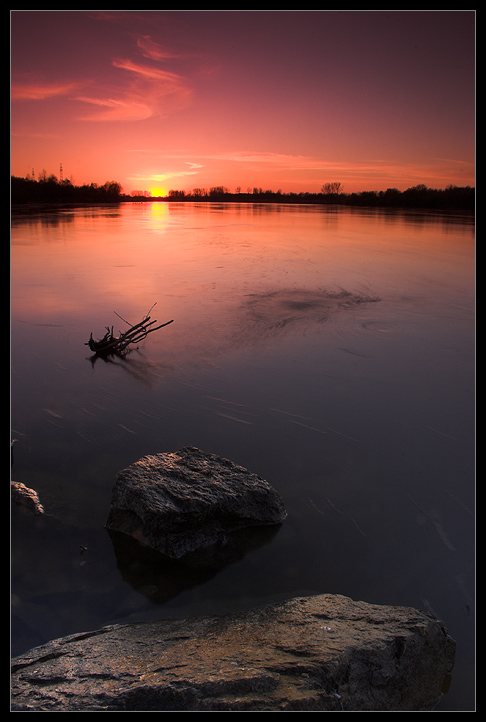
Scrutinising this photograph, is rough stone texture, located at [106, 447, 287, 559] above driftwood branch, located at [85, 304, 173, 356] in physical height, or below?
below

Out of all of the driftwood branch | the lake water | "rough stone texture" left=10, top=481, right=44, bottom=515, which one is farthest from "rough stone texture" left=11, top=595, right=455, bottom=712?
the driftwood branch

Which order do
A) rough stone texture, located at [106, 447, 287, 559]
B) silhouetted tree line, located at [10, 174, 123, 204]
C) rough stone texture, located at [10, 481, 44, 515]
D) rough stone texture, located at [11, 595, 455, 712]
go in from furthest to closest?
1. silhouetted tree line, located at [10, 174, 123, 204]
2. rough stone texture, located at [10, 481, 44, 515]
3. rough stone texture, located at [106, 447, 287, 559]
4. rough stone texture, located at [11, 595, 455, 712]

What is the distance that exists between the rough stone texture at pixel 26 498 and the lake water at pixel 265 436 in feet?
0.26

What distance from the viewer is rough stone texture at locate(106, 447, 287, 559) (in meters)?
4.11

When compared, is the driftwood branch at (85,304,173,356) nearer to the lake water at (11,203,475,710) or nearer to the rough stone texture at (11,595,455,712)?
the lake water at (11,203,475,710)

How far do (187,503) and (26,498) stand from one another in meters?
1.86

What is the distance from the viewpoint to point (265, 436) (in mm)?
6289

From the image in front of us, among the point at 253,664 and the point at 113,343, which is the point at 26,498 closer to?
the point at 253,664

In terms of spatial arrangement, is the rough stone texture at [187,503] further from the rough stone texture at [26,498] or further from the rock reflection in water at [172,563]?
the rough stone texture at [26,498]

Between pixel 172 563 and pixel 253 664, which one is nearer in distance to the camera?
pixel 253 664

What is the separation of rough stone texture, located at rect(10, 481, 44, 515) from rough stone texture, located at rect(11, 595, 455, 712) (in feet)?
5.71

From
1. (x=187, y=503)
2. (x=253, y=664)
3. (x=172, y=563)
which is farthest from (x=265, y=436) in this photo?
(x=253, y=664)

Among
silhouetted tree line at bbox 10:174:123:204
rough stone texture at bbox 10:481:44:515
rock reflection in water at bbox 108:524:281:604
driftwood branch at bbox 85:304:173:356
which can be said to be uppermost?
silhouetted tree line at bbox 10:174:123:204

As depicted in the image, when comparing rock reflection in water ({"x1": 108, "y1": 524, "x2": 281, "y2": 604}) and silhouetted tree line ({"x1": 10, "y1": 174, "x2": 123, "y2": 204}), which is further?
silhouetted tree line ({"x1": 10, "y1": 174, "x2": 123, "y2": 204})
